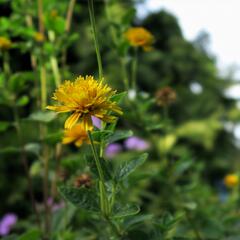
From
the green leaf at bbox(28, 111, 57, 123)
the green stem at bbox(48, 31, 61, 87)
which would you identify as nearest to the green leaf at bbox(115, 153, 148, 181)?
the green leaf at bbox(28, 111, 57, 123)

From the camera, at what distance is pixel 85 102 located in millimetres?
450

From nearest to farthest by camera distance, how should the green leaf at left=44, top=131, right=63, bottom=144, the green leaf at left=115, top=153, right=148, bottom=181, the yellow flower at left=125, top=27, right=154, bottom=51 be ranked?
1. the green leaf at left=115, top=153, right=148, bottom=181
2. the green leaf at left=44, top=131, right=63, bottom=144
3. the yellow flower at left=125, top=27, right=154, bottom=51

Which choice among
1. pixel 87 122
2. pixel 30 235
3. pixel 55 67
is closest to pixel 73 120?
pixel 87 122

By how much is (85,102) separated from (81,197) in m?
0.14

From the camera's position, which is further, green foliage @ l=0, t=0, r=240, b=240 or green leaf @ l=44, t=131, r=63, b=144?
green leaf @ l=44, t=131, r=63, b=144

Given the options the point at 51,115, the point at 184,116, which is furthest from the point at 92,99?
the point at 184,116

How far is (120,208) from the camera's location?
56cm

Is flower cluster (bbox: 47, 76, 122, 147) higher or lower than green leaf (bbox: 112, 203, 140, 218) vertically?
higher

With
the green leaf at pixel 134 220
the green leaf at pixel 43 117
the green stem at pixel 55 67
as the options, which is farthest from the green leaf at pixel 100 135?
the green stem at pixel 55 67

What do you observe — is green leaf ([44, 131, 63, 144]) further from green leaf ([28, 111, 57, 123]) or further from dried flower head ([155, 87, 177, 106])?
dried flower head ([155, 87, 177, 106])

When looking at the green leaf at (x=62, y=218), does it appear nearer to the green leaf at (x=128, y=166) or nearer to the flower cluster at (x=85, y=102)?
the green leaf at (x=128, y=166)

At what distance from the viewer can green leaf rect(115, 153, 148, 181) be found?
551 mm

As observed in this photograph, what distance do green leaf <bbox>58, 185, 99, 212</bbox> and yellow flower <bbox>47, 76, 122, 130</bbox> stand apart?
0.12 meters

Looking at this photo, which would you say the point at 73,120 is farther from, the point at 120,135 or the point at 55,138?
the point at 55,138
